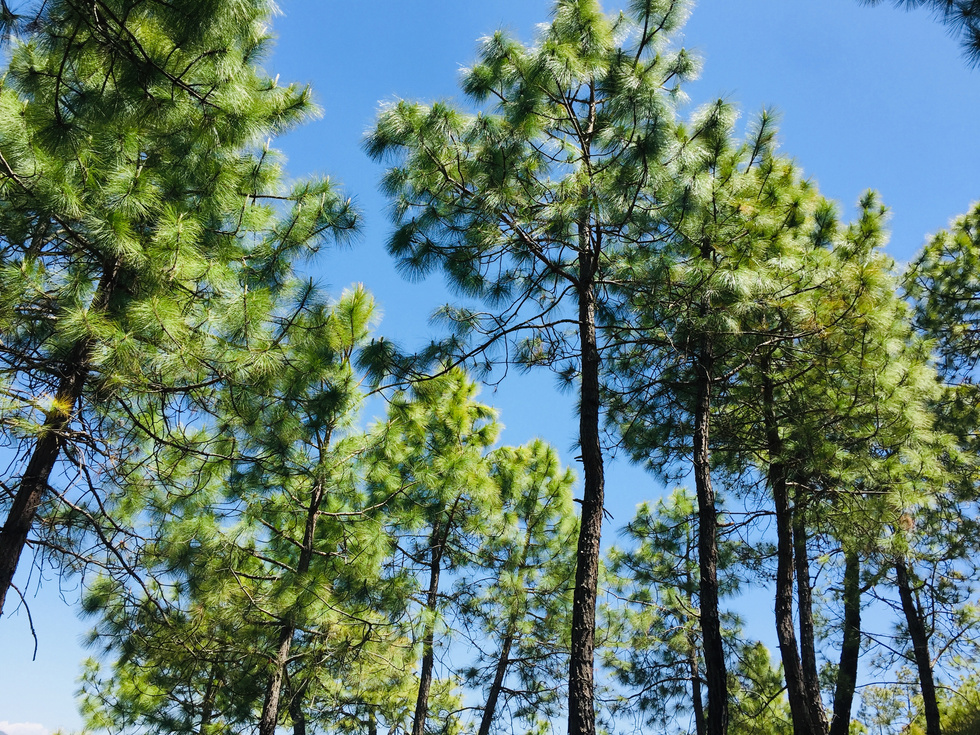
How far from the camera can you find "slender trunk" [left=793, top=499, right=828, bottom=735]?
6.62 meters

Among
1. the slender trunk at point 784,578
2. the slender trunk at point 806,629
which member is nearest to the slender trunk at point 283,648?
the slender trunk at point 784,578

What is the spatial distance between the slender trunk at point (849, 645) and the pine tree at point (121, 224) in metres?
7.84

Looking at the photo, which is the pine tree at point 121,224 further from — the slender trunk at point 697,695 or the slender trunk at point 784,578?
the slender trunk at point 697,695

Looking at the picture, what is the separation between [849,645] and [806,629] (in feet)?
5.45

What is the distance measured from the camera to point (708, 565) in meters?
5.66

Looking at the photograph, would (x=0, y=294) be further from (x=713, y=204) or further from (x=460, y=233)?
(x=713, y=204)

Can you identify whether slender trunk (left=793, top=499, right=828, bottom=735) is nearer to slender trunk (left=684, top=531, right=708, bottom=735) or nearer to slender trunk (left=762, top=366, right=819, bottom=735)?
slender trunk (left=762, top=366, right=819, bottom=735)

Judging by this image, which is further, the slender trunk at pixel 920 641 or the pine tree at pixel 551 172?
the slender trunk at pixel 920 641

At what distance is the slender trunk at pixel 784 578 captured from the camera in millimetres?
6465

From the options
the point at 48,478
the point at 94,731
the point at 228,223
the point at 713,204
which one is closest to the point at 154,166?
the point at 228,223

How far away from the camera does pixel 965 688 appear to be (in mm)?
12109

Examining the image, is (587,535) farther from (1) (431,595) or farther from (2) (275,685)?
(1) (431,595)

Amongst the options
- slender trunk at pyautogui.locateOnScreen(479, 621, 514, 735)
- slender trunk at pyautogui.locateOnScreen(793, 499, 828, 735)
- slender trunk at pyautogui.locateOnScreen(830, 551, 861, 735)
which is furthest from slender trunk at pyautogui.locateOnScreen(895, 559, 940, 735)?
slender trunk at pyautogui.locateOnScreen(479, 621, 514, 735)

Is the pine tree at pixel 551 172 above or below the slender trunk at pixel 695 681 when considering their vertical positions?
above
